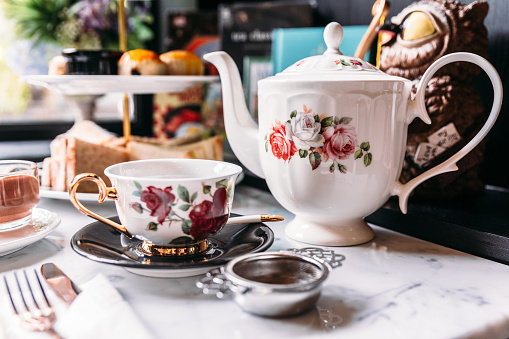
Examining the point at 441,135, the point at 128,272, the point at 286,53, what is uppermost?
the point at 286,53

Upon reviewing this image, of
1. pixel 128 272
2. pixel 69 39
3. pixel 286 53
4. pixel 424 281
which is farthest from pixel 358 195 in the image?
pixel 69 39

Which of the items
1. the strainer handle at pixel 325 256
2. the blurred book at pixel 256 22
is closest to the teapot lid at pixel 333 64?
the strainer handle at pixel 325 256

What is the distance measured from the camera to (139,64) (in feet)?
2.73

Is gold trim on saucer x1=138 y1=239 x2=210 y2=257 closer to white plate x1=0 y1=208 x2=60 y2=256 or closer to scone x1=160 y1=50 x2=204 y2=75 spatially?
white plate x1=0 y1=208 x2=60 y2=256

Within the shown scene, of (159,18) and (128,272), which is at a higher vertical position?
(159,18)

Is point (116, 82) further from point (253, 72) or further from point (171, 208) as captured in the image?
point (253, 72)

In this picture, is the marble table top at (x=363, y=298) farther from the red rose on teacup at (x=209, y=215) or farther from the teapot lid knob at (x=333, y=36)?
the teapot lid knob at (x=333, y=36)

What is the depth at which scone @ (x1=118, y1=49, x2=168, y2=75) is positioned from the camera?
2.72ft

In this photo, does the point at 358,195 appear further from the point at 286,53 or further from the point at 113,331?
the point at 286,53

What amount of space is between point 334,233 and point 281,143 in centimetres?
13

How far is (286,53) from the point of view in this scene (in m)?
1.03

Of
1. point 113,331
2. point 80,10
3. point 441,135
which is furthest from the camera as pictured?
point 80,10

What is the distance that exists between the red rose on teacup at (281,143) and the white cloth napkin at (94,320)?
247 millimetres

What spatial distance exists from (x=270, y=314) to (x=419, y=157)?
16.0 inches
